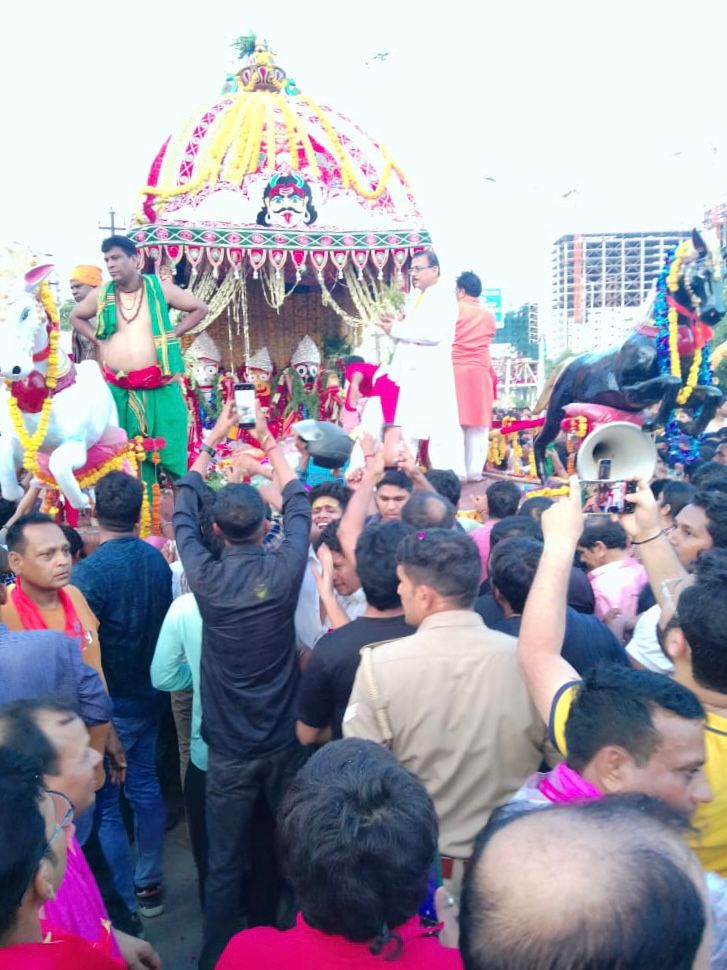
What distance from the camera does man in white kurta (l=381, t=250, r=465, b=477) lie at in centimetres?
658

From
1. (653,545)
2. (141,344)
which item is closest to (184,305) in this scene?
(141,344)

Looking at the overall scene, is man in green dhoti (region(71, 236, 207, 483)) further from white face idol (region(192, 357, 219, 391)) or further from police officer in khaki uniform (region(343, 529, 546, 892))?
white face idol (region(192, 357, 219, 391))

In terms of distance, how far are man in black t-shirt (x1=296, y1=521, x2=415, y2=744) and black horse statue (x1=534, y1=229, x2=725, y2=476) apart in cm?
544

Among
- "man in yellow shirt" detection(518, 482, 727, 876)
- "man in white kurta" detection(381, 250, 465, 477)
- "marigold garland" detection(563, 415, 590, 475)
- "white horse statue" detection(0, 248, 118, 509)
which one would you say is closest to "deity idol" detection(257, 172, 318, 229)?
"man in white kurta" detection(381, 250, 465, 477)

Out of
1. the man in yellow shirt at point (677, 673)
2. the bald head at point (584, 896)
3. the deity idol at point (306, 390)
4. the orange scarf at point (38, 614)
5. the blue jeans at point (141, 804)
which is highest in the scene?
the bald head at point (584, 896)

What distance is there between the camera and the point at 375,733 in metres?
1.96

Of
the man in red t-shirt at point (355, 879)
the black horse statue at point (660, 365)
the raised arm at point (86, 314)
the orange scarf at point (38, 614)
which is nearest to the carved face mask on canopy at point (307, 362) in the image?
the black horse statue at point (660, 365)

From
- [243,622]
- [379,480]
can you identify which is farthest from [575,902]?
[379,480]

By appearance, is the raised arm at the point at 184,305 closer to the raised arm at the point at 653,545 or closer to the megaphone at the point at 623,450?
the megaphone at the point at 623,450

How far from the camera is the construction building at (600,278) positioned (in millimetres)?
57438

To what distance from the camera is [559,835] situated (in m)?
0.93

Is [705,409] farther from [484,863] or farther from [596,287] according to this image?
[596,287]

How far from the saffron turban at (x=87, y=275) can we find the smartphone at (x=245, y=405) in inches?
143

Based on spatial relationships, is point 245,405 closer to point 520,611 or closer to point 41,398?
point 520,611
